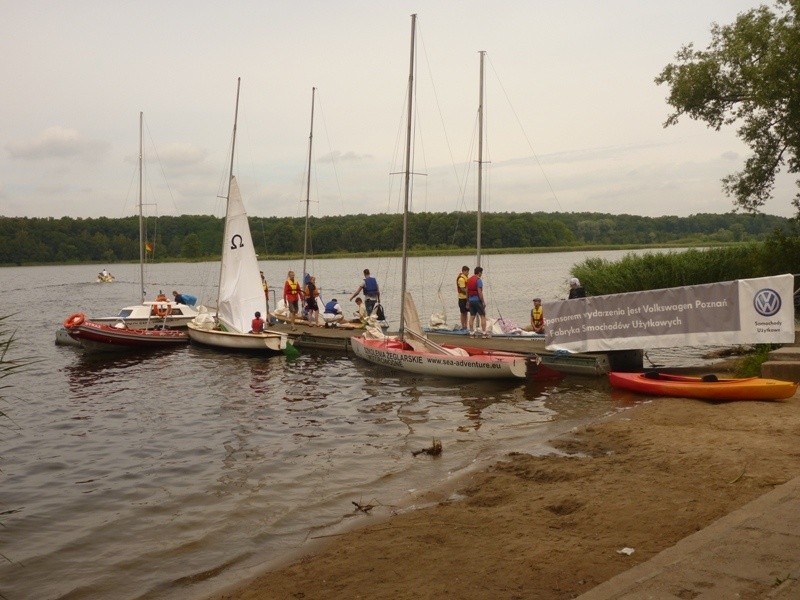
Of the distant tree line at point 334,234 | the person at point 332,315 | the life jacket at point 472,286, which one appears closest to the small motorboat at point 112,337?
the person at point 332,315

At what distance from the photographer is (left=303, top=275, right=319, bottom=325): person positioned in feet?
99.9

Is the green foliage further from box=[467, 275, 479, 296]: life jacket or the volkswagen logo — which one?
the volkswagen logo

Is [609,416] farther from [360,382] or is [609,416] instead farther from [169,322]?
[169,322]

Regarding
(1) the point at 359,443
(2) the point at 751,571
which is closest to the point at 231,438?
(1) the point at 359,443

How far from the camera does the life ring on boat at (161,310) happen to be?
3566cm

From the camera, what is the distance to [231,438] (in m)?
15.8

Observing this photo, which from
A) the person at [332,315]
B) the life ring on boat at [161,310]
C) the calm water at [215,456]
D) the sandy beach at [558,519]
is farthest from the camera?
the life ring on boat at [161,310]

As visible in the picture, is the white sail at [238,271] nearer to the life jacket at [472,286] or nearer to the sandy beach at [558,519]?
the life jacket at [472,286]

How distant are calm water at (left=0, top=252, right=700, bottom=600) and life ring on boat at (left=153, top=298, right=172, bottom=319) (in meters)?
8.65

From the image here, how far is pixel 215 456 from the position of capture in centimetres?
1438

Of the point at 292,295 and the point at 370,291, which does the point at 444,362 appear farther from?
the point at 292,295

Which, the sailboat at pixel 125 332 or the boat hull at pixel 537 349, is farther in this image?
the sailboat at pixel 125 332

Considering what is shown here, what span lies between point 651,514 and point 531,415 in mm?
8237

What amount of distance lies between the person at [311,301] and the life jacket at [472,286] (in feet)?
26.3
